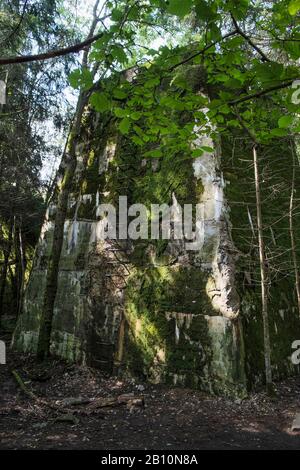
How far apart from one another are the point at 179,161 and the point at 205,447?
16.2 feet

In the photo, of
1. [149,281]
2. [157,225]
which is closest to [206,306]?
[149,281]

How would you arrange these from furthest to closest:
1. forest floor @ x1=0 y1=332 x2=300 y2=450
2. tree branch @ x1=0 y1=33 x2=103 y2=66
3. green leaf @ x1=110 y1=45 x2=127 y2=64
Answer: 1. forest floor @ x1=0 y1=332 x2=300 y2=450
2. green leaf @ x1=110 y1=45 x2=127 y2=64
3. tree branch @ x1=0 y1=33 x2=103 y2=66

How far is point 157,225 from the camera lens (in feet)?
24.2

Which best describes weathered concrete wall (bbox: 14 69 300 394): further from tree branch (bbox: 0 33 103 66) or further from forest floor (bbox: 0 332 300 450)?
tree branch (bbox: 0 33 103 66)

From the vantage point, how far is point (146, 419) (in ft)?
17.3

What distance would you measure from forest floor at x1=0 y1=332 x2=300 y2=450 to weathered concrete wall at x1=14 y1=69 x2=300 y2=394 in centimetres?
35

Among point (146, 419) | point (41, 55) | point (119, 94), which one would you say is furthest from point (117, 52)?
point (146, 419)

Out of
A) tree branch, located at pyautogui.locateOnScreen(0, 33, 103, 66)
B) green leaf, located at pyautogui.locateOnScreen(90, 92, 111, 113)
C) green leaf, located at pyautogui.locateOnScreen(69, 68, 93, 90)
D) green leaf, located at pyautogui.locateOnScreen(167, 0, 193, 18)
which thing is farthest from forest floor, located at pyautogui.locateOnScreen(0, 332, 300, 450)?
green leaf, located at pyautogui.locateOnScreen(167, 0, 193, 18)

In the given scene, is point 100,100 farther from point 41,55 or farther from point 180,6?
point 180,6

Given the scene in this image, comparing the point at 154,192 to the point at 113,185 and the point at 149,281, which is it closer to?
the point at 113,185

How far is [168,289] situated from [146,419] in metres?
2.31

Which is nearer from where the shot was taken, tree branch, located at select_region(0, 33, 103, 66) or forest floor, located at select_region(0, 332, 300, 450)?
tree branch, located at select_region(0, 33, 103, 66)

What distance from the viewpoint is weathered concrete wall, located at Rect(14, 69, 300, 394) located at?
6094 millimetres

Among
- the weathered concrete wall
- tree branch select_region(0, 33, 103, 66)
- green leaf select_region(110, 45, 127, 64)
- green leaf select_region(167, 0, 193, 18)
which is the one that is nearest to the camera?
green leaf select_region(167, 0, 193, 18)
